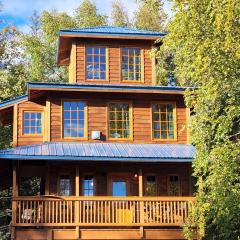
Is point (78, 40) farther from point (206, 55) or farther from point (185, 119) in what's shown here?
point (206, 55)

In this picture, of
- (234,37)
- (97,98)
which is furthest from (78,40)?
(234,37)

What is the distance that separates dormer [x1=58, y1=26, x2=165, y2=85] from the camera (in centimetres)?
2508

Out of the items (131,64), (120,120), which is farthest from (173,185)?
(131,64)

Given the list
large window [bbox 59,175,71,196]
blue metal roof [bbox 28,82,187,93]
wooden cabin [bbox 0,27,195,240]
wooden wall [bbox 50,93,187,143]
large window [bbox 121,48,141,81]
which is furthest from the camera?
large window [bbox 121,48,141,81]

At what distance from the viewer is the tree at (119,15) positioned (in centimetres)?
4678

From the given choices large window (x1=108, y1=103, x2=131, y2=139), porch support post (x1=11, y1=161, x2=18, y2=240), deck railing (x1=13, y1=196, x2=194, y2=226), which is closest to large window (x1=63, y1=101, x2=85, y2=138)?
large window (x1=108, y1=103, x2=131, y2=139)

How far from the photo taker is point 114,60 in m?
25.5

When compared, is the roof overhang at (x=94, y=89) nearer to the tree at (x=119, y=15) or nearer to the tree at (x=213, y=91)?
the tree at (x=213, y=91)

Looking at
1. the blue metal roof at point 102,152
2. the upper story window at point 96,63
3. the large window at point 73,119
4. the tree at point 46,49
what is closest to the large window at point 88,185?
the blue metal roof at point 102,152

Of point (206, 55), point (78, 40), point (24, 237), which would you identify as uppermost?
point (78, 40)

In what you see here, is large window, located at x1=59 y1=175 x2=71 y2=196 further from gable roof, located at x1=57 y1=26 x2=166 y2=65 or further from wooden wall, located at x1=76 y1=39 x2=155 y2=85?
gable roof, located at x1=57 y1=26 x2=166 y2=65

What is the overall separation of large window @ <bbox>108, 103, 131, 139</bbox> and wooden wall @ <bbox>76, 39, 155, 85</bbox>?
4.47ft

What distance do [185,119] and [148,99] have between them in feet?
5.97

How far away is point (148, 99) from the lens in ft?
80.6
